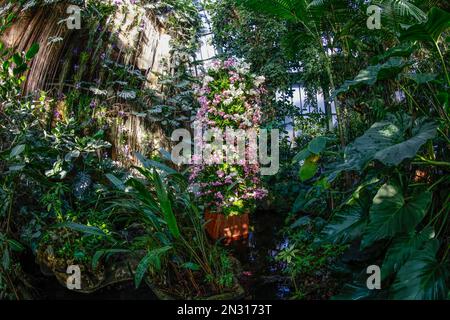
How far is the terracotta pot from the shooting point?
10.8 feet

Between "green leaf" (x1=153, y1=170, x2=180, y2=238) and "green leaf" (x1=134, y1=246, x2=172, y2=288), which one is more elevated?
"green leaf" (x1=153, y1=170, x2=180, y2=238)

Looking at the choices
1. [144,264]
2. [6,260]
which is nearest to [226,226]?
[144,264]

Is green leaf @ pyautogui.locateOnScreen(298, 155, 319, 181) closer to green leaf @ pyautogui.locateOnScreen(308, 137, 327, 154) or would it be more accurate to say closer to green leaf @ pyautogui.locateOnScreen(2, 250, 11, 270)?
green leaf @ pyautogui.locateOnScreen(308, 137, 327, 154)

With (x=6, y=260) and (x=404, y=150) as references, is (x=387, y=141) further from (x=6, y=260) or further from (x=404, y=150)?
(x=6, y=260)

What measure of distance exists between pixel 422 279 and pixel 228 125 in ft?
7.26

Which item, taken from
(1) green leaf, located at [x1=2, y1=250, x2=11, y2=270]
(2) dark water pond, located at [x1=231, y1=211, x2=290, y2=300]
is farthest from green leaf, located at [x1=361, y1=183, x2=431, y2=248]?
(1) green leaf, located at [x1=2, y1=250, x2=11, y2=270]

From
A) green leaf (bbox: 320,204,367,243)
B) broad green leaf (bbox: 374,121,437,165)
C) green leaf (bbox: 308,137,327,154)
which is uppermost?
green leaf (bbox: 308,137,327,154)

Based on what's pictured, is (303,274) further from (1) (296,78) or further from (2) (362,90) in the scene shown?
(1) (296,78)

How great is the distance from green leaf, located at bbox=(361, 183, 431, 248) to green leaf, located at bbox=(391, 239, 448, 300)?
0.40 ft

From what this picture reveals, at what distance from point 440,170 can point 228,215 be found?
5.81ft

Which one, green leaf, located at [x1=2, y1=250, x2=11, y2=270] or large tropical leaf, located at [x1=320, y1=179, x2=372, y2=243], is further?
green leaf, located at [x1=2, y1=250, x2=11, y2=270]

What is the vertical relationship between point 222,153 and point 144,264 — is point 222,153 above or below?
above

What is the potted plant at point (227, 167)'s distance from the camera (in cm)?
324

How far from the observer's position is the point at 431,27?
Result: 163 centimetres
